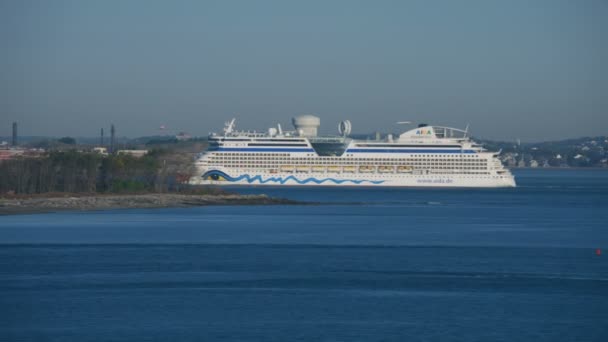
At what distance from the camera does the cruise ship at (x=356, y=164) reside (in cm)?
8369

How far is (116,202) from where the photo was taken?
2074 inches

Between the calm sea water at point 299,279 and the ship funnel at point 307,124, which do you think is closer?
the calm sea water at point 299,279

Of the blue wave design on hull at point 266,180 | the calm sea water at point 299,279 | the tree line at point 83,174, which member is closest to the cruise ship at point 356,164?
the blue wave design on hull at point 266,180

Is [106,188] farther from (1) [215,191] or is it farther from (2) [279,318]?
(2) [279,318]

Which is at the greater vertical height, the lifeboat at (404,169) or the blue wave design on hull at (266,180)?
the lifeboat at (404,169)

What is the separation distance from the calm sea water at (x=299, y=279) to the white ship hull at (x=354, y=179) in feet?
124

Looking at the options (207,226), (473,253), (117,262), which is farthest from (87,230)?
(473,253)

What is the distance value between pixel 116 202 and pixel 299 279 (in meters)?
29.3

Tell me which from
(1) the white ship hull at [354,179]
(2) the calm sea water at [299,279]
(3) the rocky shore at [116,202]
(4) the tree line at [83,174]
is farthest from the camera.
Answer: (1) the white ship hull at [354,179]

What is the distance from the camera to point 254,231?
3903 cm

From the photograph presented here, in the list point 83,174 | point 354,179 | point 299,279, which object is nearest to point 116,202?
point 83,174

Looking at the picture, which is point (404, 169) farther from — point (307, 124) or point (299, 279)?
point (299, 279)

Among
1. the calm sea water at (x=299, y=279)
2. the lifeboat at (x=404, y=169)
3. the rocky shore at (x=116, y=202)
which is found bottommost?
the calm sea water at (x=299, y=279)

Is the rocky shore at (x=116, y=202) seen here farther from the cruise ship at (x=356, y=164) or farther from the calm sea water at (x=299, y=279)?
the cruise ship at (x=356, y=164)
